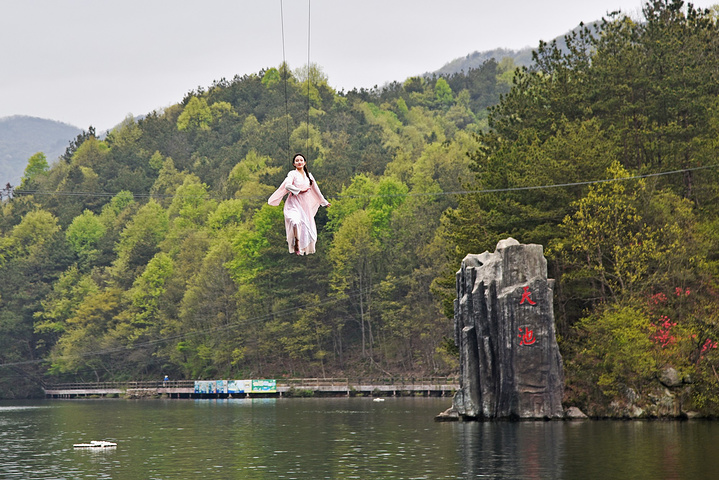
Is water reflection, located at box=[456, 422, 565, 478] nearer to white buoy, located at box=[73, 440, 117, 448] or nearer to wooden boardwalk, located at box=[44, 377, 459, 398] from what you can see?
white buoy, located at box=[73, 440, 117, 448]

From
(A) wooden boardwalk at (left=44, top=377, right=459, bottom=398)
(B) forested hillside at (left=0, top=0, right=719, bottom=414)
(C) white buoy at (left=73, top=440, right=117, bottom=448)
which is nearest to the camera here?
(C) white buoy at (left=73, top=440, right=117, bottom=448)

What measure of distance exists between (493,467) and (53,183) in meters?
165

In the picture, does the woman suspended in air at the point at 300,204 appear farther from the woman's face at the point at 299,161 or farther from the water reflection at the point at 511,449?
the water reflection at the point at 511,449

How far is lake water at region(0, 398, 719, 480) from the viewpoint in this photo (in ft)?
124

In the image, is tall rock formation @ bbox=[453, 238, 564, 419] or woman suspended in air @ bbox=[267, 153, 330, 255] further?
tall rock formation @ bbox=[453, 238, 564, 419]

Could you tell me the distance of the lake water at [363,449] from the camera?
3788 centimetres

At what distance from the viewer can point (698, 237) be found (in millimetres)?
56406

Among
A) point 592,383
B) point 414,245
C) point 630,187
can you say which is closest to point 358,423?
point 592,383

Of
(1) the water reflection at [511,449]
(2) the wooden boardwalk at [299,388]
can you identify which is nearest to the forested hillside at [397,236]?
(2) the wooden boardwalk at [299,388]

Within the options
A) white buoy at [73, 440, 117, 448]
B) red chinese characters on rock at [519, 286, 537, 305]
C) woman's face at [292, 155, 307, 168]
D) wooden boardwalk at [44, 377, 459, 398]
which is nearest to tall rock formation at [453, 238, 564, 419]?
red chinese characters on rock at [519, 286, 537, 305]

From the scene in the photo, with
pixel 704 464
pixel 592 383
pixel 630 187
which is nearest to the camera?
pixel 704 464

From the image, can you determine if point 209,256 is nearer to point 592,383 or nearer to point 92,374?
point 92,374

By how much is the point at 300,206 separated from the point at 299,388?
8089 cm

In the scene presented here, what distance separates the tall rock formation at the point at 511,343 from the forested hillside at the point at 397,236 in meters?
2.90
